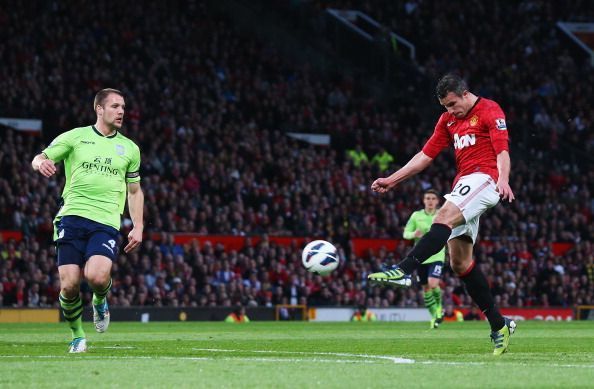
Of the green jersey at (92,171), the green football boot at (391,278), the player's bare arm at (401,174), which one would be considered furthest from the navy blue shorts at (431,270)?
the green football boot at (391,278)

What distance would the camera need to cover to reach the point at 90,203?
37.7ft

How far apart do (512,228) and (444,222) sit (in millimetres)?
24612

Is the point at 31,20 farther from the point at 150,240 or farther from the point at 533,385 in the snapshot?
the point at 533,385

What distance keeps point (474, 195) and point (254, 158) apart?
2256 centimetres

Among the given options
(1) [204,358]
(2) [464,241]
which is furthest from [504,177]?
(1) [204,358]

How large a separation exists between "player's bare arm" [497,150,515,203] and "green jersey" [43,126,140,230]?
3.61 meters

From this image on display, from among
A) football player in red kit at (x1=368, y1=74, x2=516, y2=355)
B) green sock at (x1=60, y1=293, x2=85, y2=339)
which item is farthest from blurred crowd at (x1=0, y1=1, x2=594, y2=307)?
football player in red kit at (x1=368, y1=74, x2=516, y2=355)

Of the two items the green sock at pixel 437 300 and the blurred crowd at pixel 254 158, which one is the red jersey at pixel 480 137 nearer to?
the green sock at pixel 437 300

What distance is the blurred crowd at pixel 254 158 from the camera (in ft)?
92.8

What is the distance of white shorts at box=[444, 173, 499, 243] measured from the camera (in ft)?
36.6

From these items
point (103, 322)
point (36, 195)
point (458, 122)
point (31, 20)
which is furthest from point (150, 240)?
point (458, 122)

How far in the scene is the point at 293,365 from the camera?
961 centimetres

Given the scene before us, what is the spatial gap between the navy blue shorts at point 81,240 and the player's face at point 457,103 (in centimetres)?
348

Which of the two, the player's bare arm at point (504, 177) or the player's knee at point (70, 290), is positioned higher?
the player's bare arm at point (504, 177)
